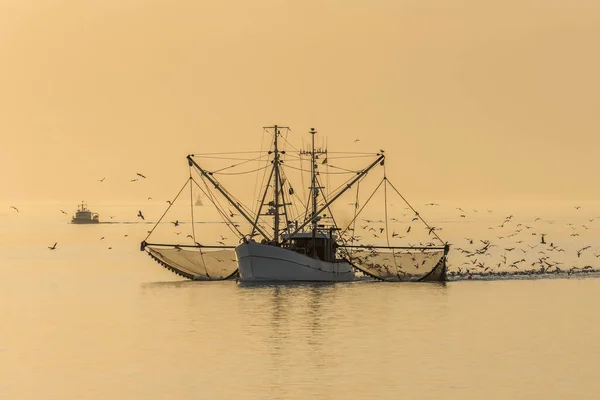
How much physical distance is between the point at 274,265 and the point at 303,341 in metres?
38.1

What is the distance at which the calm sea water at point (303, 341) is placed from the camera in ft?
203

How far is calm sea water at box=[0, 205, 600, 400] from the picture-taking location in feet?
203

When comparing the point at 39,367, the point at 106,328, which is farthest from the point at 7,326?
the point at 39,367

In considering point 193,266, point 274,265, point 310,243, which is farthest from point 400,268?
point 193,266

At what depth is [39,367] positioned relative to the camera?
68.8m

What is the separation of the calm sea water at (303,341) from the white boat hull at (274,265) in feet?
6.88

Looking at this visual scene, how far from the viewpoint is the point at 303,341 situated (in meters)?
78.9

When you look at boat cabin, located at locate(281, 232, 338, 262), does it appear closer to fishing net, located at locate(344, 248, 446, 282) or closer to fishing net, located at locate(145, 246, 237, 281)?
fishing net, located at locate(344, 248, 446, 282)

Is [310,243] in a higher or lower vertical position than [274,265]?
higher

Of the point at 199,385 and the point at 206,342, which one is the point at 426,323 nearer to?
the point at 206,342

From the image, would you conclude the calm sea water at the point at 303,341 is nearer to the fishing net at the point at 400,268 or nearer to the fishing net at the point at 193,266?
the fishing net at the point at 193,266

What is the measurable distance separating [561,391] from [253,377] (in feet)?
43.9

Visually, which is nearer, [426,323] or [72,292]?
[426,323]

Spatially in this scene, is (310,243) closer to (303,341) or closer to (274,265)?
(274,265)
